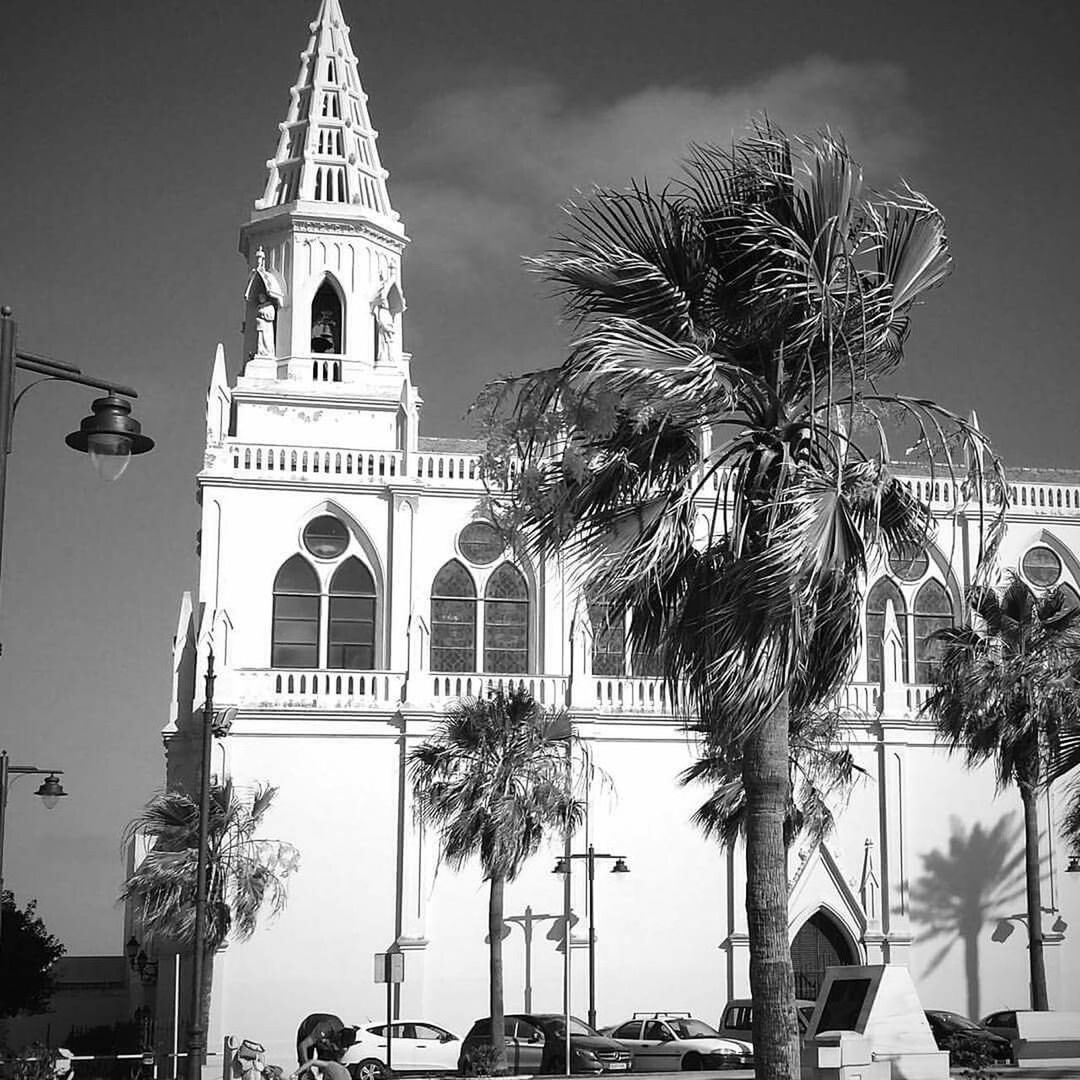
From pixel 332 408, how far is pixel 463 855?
17.2 metres

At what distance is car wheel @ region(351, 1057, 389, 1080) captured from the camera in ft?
110

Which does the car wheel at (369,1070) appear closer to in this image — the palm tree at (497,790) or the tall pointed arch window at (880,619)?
the palm tree at (497,790)

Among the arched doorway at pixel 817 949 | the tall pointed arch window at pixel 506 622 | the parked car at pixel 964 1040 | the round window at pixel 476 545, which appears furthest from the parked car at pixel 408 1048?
the round window at pixel 476 545

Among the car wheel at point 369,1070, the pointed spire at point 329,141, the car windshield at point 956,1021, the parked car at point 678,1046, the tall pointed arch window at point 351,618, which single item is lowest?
the car wheel at point 369,1070

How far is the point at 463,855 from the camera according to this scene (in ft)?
122

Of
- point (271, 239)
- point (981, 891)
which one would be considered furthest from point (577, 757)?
point (271, 239)

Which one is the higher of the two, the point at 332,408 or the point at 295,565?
the point at 332,408

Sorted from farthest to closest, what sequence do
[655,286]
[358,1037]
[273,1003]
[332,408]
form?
[332,408] → [273,1003] → [358,1037] → [655,286]

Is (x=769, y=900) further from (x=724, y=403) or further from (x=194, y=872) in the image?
(x=194, y=872)

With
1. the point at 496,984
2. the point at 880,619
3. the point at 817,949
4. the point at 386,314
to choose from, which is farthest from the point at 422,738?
the point at 880,619

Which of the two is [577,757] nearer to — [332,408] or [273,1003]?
[273,1003]

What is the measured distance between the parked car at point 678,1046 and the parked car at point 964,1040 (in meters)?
3.91

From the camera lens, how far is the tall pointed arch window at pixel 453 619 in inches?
1871

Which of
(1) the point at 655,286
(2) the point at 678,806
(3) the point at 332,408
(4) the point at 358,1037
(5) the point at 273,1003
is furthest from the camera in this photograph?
(3) the point at 332,408
